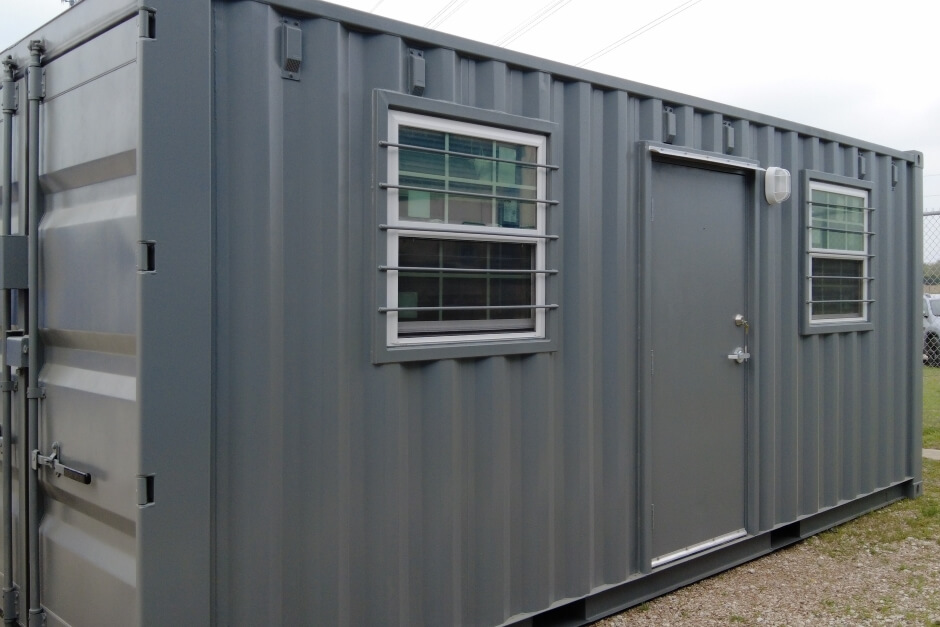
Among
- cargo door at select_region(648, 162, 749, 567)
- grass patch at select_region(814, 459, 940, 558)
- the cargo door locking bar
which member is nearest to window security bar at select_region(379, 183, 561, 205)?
cargo door at select_region(648, 162, 749, 567)

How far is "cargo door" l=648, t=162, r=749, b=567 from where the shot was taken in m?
3.92

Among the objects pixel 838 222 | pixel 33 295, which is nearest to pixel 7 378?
pixel 33 295

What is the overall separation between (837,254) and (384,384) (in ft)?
11.7

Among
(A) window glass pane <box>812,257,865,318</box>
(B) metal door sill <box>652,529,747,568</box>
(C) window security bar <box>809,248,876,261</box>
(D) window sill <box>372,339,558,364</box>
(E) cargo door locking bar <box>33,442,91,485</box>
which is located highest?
(C) window security bar <box>809,248,876,261</box>

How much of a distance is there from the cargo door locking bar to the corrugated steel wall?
0.53 m

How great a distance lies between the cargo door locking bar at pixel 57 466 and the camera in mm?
2619

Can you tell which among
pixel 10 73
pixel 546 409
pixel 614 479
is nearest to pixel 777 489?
pixel 614 479

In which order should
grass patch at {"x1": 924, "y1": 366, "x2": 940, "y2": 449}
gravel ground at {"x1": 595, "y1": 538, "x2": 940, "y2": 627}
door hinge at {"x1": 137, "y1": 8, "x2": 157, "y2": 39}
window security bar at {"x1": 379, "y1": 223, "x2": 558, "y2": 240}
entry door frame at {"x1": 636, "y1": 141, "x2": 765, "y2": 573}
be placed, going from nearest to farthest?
door hinge at {"x1": 137, "y1": 8, "x2": 157, "y2": 39}, window security bar at {"x1": 379, "y1": 223, "x2": 558, "y2": 240}, gravel ground at {"x1": 595, "y1": 538, "x2": 940, "y2": 627}, entry door frame at {"x1": 636, "y1": 141, "x2": 765, "y2": 573}, grass patch at {"x1": 924, "y1": 366, "x2": 940, "y2": 449}

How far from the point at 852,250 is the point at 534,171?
2.98m

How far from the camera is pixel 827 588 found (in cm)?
407

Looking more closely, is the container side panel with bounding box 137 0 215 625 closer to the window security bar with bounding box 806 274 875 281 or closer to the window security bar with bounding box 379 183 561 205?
the window security bar with bounding box 379 183 561 205

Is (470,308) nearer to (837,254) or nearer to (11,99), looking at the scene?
(11,99)

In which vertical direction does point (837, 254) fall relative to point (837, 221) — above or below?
below

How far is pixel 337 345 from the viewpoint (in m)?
2.72
